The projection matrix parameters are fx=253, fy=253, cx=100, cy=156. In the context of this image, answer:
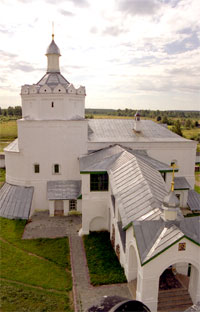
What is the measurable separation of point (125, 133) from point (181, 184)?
7.32 m

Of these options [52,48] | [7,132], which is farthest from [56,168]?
[7,132]

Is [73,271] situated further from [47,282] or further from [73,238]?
[73,238]

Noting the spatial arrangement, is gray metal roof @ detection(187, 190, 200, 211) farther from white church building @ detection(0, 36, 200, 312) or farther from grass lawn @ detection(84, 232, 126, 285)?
grass lawn @ detection(84, 232, 126, 285)

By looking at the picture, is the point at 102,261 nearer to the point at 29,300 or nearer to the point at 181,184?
the point at 29,300

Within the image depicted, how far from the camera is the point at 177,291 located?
40.7 ft

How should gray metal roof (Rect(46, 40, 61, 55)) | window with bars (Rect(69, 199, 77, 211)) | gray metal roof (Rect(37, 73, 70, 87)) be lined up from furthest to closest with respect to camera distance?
gray metal roof (Rect(46, 40, 61, 55)) < gray metal roof (Rect(37, 73, 70, 87)) < window with bars (Rect(69, 199, 77, 211))

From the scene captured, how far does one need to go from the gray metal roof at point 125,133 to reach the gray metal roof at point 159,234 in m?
13.0

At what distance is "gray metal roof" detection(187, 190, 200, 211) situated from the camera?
24000 mm

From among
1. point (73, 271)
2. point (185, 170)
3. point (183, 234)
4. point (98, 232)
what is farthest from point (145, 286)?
point (185, 170)

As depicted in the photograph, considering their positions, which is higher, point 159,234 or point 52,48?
point 52,48

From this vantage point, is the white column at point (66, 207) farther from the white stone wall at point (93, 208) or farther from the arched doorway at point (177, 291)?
the arched doorway at point (177, 291)

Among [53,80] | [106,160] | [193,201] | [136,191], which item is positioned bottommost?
[193,201]

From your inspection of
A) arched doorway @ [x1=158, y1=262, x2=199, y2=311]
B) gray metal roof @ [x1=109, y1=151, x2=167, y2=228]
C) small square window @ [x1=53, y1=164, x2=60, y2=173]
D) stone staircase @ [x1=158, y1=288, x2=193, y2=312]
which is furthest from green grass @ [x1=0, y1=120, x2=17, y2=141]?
stone staircase @ [x1=158, y1=288, x2=193, y2=312]

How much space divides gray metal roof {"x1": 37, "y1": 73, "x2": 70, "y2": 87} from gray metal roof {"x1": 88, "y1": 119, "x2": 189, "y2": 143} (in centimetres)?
541
